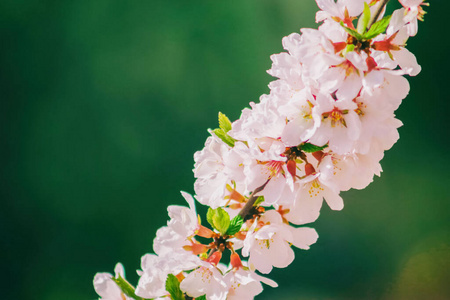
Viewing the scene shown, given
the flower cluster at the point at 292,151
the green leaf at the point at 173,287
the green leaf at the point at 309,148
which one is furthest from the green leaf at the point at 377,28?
the green leaf at the point at 173,287

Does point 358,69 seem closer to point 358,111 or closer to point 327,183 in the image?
point 358,111

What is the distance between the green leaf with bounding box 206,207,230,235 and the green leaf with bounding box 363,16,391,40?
1.12 ft

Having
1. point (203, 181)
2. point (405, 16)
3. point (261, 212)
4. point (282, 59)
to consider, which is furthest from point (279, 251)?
point (405, 16)

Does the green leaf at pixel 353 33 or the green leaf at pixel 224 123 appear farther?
the green leaf at pixel 224 123

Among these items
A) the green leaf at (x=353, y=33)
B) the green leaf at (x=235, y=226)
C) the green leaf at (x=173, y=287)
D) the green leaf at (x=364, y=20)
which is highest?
the green leaf at (x=364, y=20)

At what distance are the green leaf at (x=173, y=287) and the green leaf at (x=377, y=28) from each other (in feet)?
1.53

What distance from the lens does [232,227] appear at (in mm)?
704

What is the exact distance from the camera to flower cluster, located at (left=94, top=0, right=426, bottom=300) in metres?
0.64

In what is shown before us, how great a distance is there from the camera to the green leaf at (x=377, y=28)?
2.10ft

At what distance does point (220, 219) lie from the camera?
701 mm

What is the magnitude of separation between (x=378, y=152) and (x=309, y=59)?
0.19 metres

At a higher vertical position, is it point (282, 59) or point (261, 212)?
point (282, 59)

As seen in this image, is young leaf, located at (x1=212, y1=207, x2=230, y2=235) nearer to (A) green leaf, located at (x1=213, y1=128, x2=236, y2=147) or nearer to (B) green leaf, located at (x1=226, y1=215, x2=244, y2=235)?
(B) green leaf, located at (x1=226, y1=215, x2=244, y2=235)

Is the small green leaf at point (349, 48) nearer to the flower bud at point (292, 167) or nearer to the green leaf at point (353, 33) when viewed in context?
the green leaf at point (353, 33)
